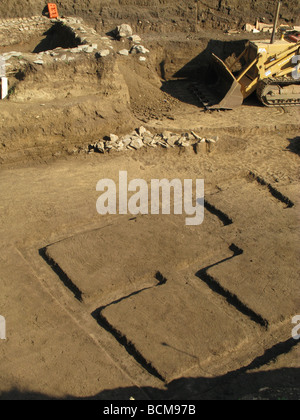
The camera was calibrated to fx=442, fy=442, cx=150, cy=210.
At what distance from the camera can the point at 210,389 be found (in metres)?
5.36

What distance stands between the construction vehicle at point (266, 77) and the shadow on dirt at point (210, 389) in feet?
25.8

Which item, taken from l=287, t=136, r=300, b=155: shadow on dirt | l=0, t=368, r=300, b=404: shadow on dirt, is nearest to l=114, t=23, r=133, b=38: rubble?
l=287, t=136, r=300, b=155: shadow on dirt

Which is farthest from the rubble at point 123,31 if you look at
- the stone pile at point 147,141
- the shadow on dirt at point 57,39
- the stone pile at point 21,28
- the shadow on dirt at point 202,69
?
the stone pile at point 147,141

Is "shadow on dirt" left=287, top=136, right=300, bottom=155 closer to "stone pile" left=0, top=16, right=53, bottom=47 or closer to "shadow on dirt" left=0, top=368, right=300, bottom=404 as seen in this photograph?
"shadow on dirt" left=0, top=368, right=300, bottom=404

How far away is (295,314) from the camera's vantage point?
6.41 meters

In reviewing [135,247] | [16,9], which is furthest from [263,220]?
[16,9]

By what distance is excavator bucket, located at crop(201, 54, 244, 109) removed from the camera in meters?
11.7

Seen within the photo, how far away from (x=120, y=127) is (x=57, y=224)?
3.47 metres

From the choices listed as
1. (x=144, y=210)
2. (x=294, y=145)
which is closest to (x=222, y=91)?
(x=294, y=145)

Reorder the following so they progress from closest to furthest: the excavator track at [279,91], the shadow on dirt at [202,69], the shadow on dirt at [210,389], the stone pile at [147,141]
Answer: the shadow on dirt at [210,389], the stone pile at [147,141], the excavator track at [279,91], the shadow on dirt at [202,69]

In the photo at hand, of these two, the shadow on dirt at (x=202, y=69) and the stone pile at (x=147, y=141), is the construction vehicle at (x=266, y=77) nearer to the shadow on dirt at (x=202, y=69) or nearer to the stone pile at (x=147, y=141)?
the shadow on dirt at (x=202, y=69)

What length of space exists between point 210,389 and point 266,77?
345 inches

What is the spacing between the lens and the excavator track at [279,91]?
1162 centimetres

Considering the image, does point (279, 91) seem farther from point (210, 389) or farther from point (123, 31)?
point (210, 389)
